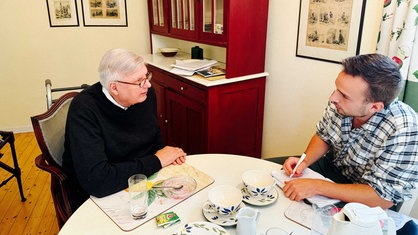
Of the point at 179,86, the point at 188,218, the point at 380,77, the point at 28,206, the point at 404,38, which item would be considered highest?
the point at 404,38

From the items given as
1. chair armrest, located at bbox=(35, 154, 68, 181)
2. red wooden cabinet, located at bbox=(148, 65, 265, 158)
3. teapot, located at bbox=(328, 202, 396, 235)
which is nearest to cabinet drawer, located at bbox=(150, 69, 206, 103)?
red wooden cabinet, located at bbox=(148, 65, 265, 158)

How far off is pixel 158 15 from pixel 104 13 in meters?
0.79

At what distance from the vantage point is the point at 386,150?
4.04 ft

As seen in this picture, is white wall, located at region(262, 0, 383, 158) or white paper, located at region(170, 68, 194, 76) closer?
white wall, located at region(262, 0, 383, 158)

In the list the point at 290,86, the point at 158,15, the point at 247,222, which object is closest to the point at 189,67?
the point at 290,86

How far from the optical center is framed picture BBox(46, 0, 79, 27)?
3.38 meters

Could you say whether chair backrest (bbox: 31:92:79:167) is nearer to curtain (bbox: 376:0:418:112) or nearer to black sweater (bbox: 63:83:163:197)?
black sweater (bbox: 63:83:163:197)

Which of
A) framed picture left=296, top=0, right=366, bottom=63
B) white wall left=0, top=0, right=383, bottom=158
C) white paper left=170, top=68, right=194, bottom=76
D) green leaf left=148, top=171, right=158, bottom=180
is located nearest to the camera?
green leaf left=148, top=171, right=158, bottom=180

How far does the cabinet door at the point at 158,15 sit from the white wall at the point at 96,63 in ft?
1.45

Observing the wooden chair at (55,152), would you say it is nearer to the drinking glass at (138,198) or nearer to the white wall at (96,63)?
the drinking glass at (138,198)

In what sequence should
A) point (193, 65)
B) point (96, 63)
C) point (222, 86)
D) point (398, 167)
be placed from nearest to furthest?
point (398, 167), point (222, 86), point (193, 65), point (96, 63)

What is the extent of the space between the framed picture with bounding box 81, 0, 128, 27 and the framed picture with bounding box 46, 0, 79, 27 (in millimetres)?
110

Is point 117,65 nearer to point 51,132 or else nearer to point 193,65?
point 51,132

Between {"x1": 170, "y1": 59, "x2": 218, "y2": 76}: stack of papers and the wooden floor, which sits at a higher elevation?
{"x1": 170, "y1": 59, "x2": 218, "y2": 76}: stack of papers
